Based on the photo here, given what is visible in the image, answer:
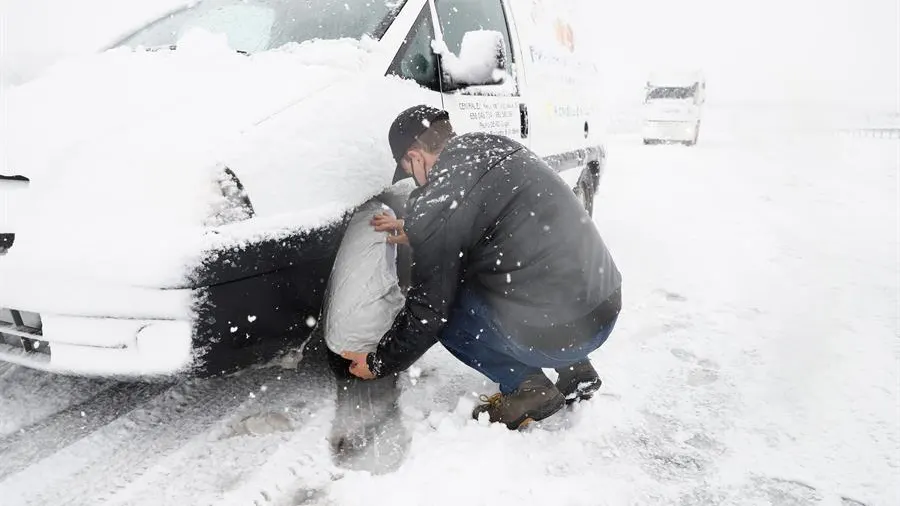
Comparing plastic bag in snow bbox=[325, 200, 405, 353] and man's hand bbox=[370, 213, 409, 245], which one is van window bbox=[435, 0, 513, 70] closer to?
man's hand bbox=[370, 213, 409, 245]

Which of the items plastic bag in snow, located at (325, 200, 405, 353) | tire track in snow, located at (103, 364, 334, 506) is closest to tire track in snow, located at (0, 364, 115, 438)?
tire track in snow, located at (103, 364, 334, 506)

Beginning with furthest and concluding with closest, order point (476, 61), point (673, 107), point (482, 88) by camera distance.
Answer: point (673, 107) < point (482, 88) < point (476, 61)

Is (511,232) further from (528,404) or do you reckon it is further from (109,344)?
(109,344)

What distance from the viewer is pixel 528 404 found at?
202 centimetres

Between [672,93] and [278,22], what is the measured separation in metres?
18.2

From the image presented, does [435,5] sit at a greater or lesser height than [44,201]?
greater

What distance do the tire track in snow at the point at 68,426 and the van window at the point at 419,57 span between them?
5.37 feet

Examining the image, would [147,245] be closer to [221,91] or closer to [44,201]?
[44,201]

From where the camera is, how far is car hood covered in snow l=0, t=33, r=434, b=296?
1.59 meters

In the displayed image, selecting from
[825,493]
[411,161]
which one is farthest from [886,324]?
[411,161]

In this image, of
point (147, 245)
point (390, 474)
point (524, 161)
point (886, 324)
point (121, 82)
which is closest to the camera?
point (147, 245)

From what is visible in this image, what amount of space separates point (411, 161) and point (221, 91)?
2.27 ft

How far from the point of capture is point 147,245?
1577mm

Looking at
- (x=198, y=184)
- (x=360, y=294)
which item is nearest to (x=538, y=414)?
(x=360, y=294)
